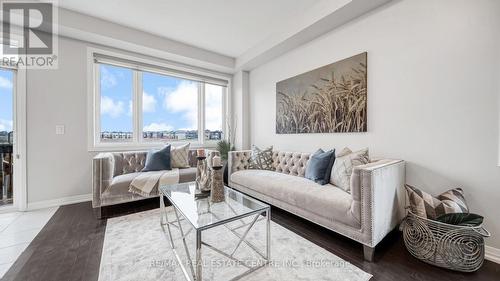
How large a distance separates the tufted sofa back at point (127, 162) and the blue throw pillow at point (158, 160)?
13cm

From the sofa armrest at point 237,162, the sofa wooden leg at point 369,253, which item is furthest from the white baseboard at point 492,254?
the sofa armrest at point 237,162

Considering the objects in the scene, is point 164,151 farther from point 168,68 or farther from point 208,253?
point 208,253

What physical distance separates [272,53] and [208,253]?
126 inches

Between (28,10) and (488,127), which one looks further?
(28,10)

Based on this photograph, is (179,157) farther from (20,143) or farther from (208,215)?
(208,215)

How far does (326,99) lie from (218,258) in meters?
2.38

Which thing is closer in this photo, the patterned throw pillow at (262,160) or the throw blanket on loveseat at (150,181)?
the throw blanket on loveseat at (150,181)

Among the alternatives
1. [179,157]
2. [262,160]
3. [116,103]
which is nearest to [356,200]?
[262,160]

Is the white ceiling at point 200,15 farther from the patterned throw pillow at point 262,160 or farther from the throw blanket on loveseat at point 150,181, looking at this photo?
the throw blanket on loveseat at point 150,181

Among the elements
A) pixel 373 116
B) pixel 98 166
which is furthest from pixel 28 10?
pixel 373 116

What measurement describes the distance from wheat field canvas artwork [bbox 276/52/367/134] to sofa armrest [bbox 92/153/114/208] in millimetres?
2685

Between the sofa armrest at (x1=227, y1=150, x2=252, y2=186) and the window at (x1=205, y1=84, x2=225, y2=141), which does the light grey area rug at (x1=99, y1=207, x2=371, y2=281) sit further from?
the window at (x1=205, y1=84, x2=225, y2=141)

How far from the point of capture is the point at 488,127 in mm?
1646

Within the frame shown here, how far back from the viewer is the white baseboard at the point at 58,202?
2.75m
